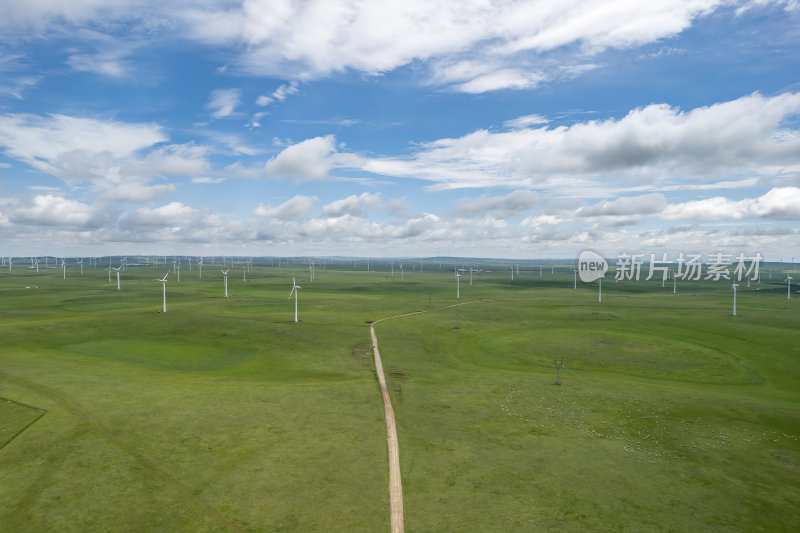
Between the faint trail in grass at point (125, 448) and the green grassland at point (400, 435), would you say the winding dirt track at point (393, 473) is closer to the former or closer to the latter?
the green grassland at point (400, 435)

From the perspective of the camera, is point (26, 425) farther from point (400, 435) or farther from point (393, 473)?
point (393, 473)

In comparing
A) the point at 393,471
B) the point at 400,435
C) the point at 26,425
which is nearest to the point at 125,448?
the point at 26,425

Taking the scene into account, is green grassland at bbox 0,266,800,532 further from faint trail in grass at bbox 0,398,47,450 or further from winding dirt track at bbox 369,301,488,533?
winding dirt track at bbox 369,301,488,533

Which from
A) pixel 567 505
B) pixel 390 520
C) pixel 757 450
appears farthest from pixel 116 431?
pixel 757 450

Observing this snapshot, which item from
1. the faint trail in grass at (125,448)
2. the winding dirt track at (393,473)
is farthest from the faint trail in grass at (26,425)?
the winding dirt track at (393,473)

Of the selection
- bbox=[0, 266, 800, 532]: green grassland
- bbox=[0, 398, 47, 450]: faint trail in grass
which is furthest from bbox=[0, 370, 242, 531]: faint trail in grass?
bbox=[0, 398, 47, 450]: faint trail in grass

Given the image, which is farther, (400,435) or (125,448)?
(400,435)
